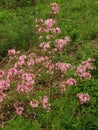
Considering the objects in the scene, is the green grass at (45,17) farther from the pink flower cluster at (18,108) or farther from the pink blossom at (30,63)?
the pink flower cluster at (18,108)

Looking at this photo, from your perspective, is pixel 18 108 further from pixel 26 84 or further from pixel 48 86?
pixel 48 86

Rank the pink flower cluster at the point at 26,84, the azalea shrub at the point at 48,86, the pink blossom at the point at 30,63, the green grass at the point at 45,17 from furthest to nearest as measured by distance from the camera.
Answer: the green grass at the point at 45,17
the pink blossom at the point at 30,63
the azalea shrub at the point at 48,86
the pink flower cluster at the point at 26,84

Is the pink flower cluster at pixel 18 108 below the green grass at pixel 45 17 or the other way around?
below

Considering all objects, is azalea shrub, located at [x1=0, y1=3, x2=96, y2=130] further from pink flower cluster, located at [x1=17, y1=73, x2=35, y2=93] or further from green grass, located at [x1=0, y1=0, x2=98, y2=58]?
green grass, located at [x1=0, y1=0, x2=98, y2=58]

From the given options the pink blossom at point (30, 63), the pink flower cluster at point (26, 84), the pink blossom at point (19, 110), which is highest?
the pink blossom at point (30, 63)

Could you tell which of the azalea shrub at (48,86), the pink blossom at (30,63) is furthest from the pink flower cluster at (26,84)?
the pink blossom at (30,63)

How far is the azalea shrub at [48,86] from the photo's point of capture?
4910 millimetres

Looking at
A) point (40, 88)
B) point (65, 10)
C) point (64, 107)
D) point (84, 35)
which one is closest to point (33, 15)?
point (65, 10)

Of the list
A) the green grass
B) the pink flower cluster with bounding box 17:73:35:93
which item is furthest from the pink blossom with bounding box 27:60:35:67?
the green grass

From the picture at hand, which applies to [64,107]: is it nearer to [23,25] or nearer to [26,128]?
[26,128]

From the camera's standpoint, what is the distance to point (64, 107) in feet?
18.7

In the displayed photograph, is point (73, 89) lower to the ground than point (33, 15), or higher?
lower

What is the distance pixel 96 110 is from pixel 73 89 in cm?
53

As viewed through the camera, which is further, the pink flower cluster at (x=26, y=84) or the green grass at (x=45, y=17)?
the green grass at (x=45, y=17)
